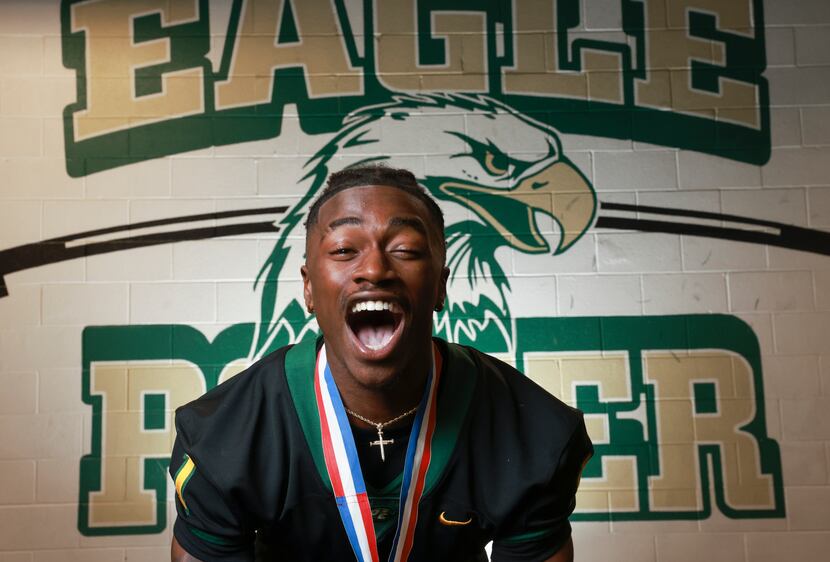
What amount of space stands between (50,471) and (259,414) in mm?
1883

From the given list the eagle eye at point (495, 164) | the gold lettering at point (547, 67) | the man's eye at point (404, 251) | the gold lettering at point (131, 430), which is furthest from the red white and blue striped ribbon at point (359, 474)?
the gold lettering at point (547, 67)

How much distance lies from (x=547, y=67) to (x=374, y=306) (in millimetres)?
2107

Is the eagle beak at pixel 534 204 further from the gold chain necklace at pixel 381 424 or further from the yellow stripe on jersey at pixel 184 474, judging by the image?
the yellow stripe on jersey at pixel 184 474

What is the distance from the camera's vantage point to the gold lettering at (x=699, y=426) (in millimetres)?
2947

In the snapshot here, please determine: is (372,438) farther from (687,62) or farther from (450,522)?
(687,62)

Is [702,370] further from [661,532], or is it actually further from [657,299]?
[661,532]

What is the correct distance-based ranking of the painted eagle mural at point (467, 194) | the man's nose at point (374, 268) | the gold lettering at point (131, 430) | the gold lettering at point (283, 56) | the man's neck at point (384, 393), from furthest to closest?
the gold lettering at point (283, 56), the painted eagle mural at point (467, 194), the gold lettering at point (131, 430), the man's neck at point (384, 393), the man's nose at point (374, 268)

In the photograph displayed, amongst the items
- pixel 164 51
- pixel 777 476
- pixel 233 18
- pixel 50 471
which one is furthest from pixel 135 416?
pixel 777 476

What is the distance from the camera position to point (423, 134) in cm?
310

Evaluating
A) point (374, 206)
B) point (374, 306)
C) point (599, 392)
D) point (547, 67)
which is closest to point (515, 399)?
point (374, 306)

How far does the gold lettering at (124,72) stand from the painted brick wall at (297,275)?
4.8 inches

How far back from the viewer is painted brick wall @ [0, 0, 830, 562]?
2.92m

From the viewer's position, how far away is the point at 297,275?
3020 millimetres

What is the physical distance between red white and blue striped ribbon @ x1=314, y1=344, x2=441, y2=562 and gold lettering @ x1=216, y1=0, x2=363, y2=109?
1.92 m
